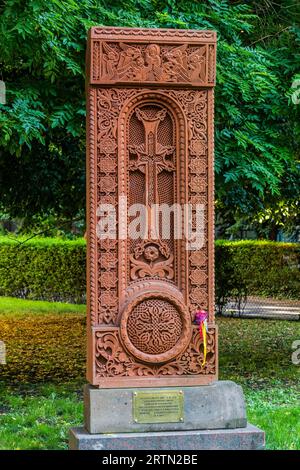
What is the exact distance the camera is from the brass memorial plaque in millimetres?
5812

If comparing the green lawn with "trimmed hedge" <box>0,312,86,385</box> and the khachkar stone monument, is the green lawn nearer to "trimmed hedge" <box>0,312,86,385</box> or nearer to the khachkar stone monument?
"trimmed hedge" <box>0,312,86,385</box>

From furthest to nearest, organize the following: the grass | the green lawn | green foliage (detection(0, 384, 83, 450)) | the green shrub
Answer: the grass < the green shrub < the green lawn < green foliage (detection(0, 384, 83, 450))

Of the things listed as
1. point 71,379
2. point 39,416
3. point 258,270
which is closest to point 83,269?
point 258,270

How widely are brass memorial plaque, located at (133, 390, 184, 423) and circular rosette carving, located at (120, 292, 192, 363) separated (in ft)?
0.84

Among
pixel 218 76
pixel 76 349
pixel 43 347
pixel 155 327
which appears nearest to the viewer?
pixel 155 327

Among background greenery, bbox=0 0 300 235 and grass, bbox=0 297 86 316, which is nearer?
background greenery, bbox=0 0 300 235

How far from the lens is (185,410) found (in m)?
5.91

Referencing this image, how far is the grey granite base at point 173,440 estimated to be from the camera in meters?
5.67

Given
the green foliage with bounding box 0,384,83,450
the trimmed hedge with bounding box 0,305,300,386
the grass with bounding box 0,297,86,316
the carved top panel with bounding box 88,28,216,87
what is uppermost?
the carved top panel with bounding box 88,28,216,87

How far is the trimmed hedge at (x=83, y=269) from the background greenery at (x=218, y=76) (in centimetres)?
806

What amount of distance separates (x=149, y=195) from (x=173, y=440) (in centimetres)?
179

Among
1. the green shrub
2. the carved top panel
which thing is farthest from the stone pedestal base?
the green shrub

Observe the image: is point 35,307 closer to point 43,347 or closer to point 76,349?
point 43,347

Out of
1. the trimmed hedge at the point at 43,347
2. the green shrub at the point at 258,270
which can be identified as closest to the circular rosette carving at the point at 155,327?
the trimmed hedge at the point at 43,347
